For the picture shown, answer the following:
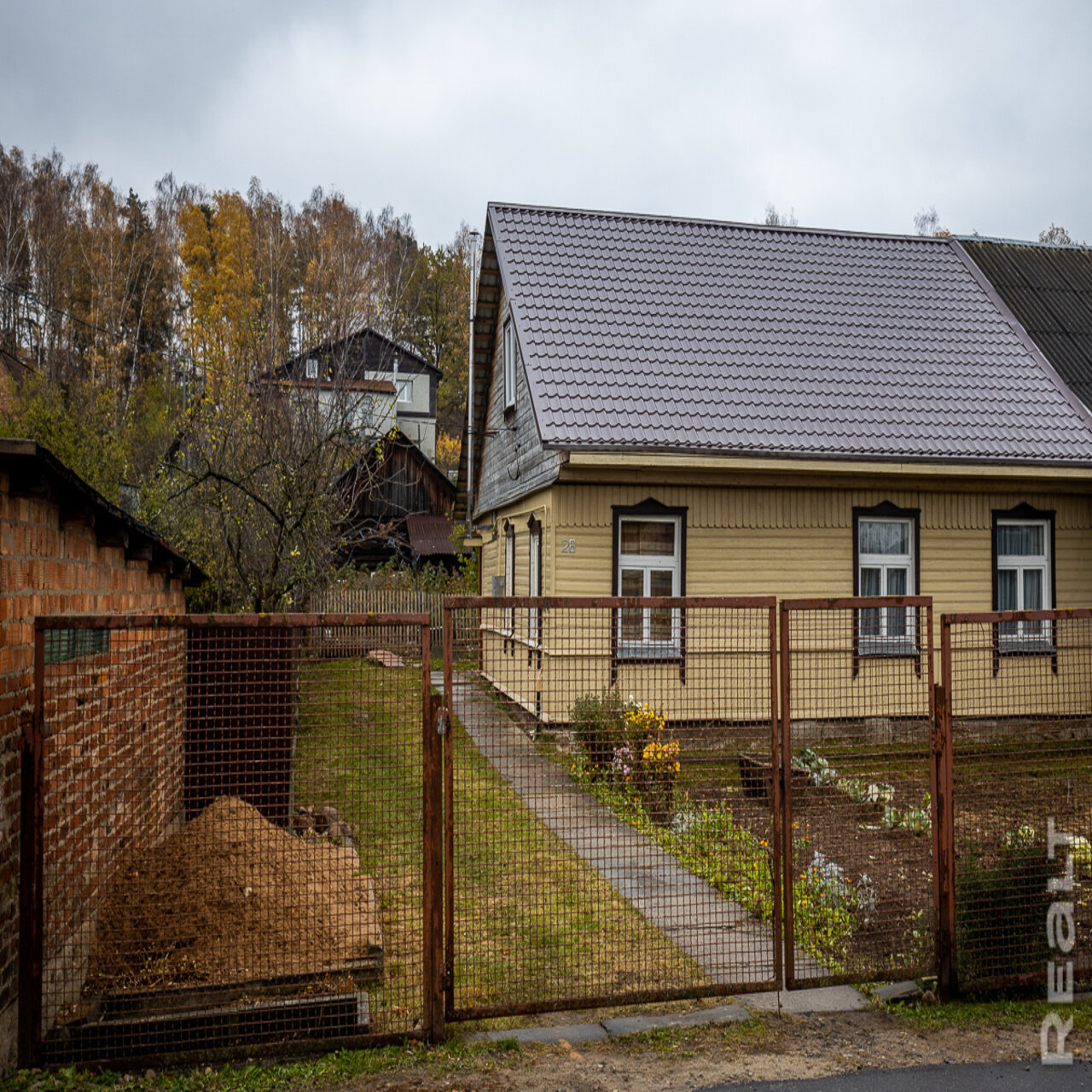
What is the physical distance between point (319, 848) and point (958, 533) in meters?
9.60

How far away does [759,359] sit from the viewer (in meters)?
12.2

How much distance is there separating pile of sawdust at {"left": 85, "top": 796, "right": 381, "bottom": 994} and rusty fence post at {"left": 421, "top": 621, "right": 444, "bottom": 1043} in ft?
1.16

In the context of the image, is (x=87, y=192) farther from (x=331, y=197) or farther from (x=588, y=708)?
(x=588, y=708)

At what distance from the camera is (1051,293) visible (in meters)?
15.0

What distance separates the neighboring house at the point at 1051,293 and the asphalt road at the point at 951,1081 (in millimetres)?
11079

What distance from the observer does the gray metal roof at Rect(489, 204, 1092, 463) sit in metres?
11.0

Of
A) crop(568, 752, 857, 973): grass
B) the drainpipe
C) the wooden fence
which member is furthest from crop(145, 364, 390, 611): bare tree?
crop(568, 752, 857, 973): grass

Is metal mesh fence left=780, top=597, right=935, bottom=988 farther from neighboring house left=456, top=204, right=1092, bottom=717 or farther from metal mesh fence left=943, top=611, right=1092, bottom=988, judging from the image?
neighboring house left=456, top=204, right=1092, bottom=717

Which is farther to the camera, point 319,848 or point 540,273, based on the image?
point 540,273

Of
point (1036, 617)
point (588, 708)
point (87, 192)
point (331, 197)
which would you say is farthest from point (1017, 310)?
Answer: point (87, 192)

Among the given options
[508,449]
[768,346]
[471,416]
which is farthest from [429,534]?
[768,346]

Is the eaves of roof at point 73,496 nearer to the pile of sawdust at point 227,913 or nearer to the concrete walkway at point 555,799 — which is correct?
the pile of sawdust at point 227,913

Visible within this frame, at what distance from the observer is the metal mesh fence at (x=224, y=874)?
3.90 metres

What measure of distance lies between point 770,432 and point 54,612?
28.0 feet
